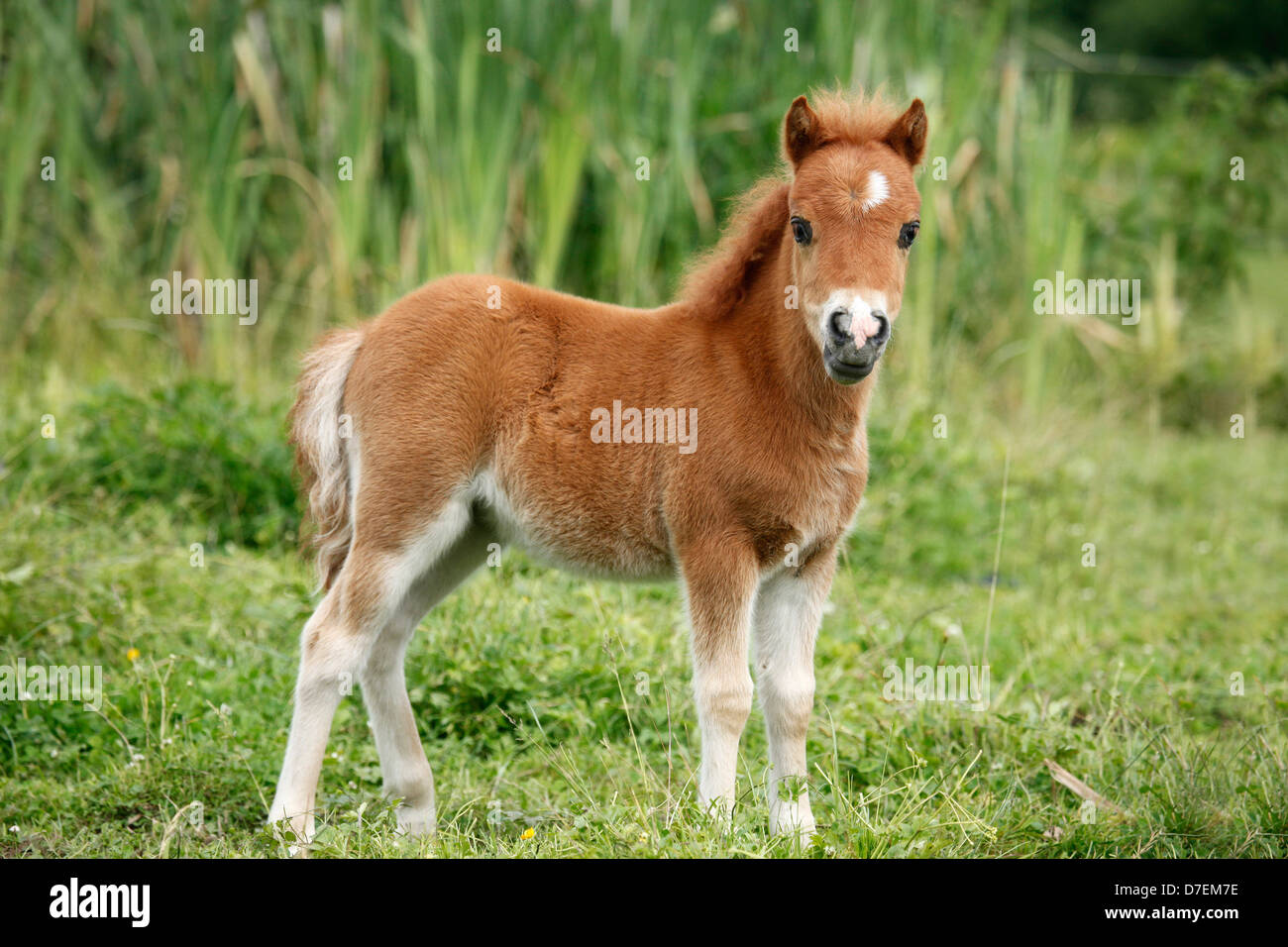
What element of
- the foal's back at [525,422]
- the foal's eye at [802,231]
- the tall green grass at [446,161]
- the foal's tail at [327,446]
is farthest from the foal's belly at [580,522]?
the tall green grass at [446,161]

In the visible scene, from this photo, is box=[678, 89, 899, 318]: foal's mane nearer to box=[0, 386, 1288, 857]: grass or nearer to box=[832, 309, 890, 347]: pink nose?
box=[832, 309, 890, 347]: pink nose

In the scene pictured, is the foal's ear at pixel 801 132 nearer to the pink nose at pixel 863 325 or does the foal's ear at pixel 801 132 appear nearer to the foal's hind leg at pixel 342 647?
the pink nose at pixel 863 325

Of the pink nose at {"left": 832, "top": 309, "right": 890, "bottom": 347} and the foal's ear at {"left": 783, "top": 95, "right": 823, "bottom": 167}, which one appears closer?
the pink nose at {"left": 832, "top": 309, "right": 890, "bottom": 347}

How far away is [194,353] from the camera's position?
8.38 metres

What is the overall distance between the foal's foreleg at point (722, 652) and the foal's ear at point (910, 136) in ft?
4.22

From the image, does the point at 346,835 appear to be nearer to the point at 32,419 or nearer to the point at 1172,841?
the point at 1172,841

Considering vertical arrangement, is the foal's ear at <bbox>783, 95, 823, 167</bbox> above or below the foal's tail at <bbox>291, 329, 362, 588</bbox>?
above

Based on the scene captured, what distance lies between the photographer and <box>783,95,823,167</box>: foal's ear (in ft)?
13.0

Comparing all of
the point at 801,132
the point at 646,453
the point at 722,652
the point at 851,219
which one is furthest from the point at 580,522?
the point at 801,132

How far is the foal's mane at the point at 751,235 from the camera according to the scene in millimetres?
4121

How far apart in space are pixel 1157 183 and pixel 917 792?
9.19 m

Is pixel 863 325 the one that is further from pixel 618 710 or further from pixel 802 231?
pixel 618 710

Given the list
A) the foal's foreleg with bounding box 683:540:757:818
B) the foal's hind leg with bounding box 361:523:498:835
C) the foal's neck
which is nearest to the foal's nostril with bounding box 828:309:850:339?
the foal's neck

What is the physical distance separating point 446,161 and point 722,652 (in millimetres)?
4505
